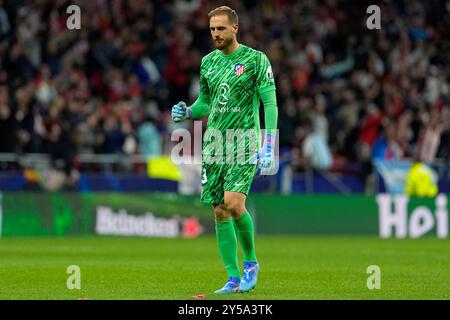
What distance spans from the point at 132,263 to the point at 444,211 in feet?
32.7

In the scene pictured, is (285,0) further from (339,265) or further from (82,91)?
(339,265)

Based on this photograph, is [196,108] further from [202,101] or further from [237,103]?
[237,103]

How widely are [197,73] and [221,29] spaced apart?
17038mm

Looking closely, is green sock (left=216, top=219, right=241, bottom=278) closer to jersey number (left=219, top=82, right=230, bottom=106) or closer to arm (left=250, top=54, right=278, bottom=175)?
arm (left=250, top=54, right=278, bottom=175)

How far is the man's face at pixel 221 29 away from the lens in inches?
441

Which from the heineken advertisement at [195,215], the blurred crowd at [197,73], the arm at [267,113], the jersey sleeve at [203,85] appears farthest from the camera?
the blurred crowd at [197,73]

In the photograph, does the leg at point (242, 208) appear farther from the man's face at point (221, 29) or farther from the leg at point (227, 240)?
the man's face at point (221, 29)

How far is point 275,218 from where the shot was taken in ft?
81.2

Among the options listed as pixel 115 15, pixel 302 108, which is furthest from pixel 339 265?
pixel 115 15

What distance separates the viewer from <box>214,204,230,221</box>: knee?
1142cm

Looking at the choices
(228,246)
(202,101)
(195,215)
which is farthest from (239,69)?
(195,215)

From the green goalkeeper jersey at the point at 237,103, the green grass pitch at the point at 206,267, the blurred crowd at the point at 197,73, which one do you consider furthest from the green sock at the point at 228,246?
the blurred crowd at the point at 197,73

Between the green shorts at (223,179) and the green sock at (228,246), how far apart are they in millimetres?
262

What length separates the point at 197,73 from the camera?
92.6 feet
